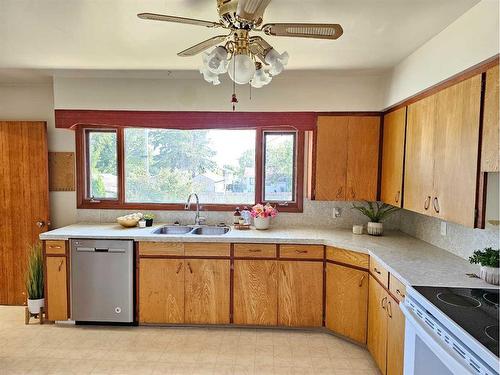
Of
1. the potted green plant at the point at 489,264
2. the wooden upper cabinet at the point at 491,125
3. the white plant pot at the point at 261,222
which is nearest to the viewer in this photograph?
the wooden upper cabinet at the point at 491,125

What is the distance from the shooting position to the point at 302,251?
297 centimetres

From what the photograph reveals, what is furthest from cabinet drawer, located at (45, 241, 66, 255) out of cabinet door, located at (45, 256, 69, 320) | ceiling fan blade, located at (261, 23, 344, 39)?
ceiling fan blade, located at (261, 23, 344, 39)

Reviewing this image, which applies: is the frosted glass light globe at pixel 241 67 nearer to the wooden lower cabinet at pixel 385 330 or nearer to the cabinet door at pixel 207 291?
the wooden lower cabinet at pixel 385 330

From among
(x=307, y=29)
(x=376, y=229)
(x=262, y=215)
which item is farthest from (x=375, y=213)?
(x=307, y=29)

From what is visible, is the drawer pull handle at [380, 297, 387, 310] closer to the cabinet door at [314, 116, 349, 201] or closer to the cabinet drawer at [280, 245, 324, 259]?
the cabinet drawer at [280, 245, 324, 259]

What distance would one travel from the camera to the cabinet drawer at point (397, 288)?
6.57 feet

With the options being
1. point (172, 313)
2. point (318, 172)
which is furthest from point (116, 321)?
point (318, 172)

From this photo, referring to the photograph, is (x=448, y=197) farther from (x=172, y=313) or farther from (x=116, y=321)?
(x=116, y=321)

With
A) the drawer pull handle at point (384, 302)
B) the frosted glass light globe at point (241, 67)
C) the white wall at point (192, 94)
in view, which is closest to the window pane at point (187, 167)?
the white wall at point (192, 94)

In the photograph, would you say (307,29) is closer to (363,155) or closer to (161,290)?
(363,155)

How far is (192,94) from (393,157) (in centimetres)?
204

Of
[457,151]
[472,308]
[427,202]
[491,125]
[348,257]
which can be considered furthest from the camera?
[348,257]

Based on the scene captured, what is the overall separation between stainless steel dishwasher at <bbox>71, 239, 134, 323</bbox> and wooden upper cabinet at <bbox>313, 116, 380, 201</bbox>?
202 cm

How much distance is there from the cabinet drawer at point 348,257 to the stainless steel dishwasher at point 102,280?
6.03 feet
